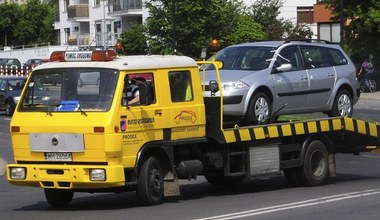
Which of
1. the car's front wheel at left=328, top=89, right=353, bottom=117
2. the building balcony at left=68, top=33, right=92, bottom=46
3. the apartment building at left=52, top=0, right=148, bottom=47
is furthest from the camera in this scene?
the building balcony at left=68, top=33, right=92, bottom=46

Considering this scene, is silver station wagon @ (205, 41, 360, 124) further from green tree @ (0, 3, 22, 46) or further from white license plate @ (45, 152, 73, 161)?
green tree @ (0, 3, 22, 46)

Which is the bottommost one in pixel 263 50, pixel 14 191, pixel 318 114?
pixel 14 191

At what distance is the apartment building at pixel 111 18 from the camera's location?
51406 millimetres

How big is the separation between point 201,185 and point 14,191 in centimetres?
337

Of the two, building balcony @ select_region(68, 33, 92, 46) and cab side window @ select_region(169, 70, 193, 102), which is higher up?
building balcony @ select_region(68, 33, 92, 46)

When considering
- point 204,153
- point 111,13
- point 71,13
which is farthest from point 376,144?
point 71,13

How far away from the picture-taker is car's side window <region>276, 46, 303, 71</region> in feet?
52.5

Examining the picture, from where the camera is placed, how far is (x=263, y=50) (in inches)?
635

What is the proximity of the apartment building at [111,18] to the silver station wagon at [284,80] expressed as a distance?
3282 cm

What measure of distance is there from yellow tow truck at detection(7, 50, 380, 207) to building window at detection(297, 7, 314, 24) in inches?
1732

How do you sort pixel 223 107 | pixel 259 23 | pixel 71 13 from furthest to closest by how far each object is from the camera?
1. pixel 71 13
2. pixel 259 23
3. pixel 223 107

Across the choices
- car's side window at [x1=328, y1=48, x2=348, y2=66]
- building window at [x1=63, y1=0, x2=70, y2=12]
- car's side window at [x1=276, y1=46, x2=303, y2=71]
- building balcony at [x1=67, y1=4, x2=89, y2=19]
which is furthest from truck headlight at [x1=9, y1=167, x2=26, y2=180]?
building window at [x1=63, y1=0, x2=70, y2=12]

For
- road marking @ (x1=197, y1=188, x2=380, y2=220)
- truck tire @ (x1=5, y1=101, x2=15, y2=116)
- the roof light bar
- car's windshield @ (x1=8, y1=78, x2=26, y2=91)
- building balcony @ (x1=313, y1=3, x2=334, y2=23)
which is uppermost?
building balcony @ (x1=313, y1=3, x2=334, y2=23)

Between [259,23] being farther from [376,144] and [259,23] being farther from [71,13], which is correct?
[376,144]
